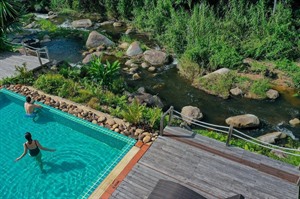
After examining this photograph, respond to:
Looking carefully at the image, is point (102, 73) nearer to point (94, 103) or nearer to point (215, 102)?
point (94, 103)

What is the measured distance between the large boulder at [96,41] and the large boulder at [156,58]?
4.12m

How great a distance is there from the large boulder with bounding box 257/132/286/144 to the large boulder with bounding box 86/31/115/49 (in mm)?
14128

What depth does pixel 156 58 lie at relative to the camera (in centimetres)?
1916

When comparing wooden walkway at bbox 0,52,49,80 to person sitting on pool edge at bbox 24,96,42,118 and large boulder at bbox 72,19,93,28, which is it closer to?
person sitting on pool edge at bbox 24,96,42,118

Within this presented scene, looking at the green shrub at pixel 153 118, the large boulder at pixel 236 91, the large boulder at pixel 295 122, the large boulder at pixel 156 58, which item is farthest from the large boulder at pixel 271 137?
the large boulder at pixel 156 58

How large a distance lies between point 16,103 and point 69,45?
415 inches

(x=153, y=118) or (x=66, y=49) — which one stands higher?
(x=153, y=118)

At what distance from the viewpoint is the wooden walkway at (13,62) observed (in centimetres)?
1506

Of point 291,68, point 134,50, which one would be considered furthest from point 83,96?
point 291,68

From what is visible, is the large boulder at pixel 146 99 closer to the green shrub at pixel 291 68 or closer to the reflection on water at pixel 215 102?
the reflection on water at pixel 215 102

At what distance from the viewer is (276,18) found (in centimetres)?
1862

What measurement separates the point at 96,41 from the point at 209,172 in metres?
16.5

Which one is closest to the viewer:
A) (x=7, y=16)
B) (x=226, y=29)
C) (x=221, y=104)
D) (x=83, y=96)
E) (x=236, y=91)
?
(x=83, y=96)

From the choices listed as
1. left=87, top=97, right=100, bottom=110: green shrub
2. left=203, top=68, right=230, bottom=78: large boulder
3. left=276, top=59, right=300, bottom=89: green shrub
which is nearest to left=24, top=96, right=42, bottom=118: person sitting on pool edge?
left=87, top=97, right=100, bottom=110: green shrub
